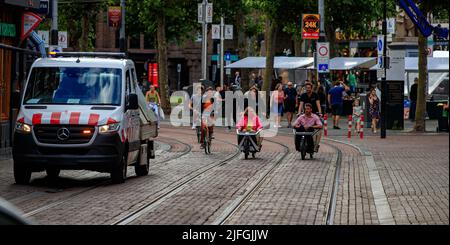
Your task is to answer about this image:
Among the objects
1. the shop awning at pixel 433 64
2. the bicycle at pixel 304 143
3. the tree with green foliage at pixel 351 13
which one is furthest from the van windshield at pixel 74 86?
the tree with green foliage at pixel 351 13

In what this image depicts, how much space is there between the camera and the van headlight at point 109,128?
17.6 meters

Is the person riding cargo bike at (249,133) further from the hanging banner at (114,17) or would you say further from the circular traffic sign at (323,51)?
the hanging banner at (114,17)

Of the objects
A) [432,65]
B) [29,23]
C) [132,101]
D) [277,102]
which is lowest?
[277,102]

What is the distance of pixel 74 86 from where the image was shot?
18.5 meters

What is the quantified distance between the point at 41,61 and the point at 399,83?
21.8 metres

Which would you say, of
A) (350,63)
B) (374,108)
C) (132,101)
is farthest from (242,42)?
(132,101)

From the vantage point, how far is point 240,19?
63219 mm

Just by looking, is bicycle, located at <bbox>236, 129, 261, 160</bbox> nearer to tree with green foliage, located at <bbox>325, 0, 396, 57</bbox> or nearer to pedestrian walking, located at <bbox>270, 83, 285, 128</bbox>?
pedestrian walking, located at <bbox>270, 83, 285, 128</bbox>

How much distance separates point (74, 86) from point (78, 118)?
1.13 meters

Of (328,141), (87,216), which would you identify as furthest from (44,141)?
(328,141)

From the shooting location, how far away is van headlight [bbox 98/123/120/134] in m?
17.6

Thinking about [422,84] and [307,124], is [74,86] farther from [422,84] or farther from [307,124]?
[422,84]

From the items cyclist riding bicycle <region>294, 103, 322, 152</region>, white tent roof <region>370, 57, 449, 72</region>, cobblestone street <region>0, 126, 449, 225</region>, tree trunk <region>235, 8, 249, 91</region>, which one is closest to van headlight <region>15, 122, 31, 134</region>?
cobblestone street <region>0, 126, 449, 225</region>
